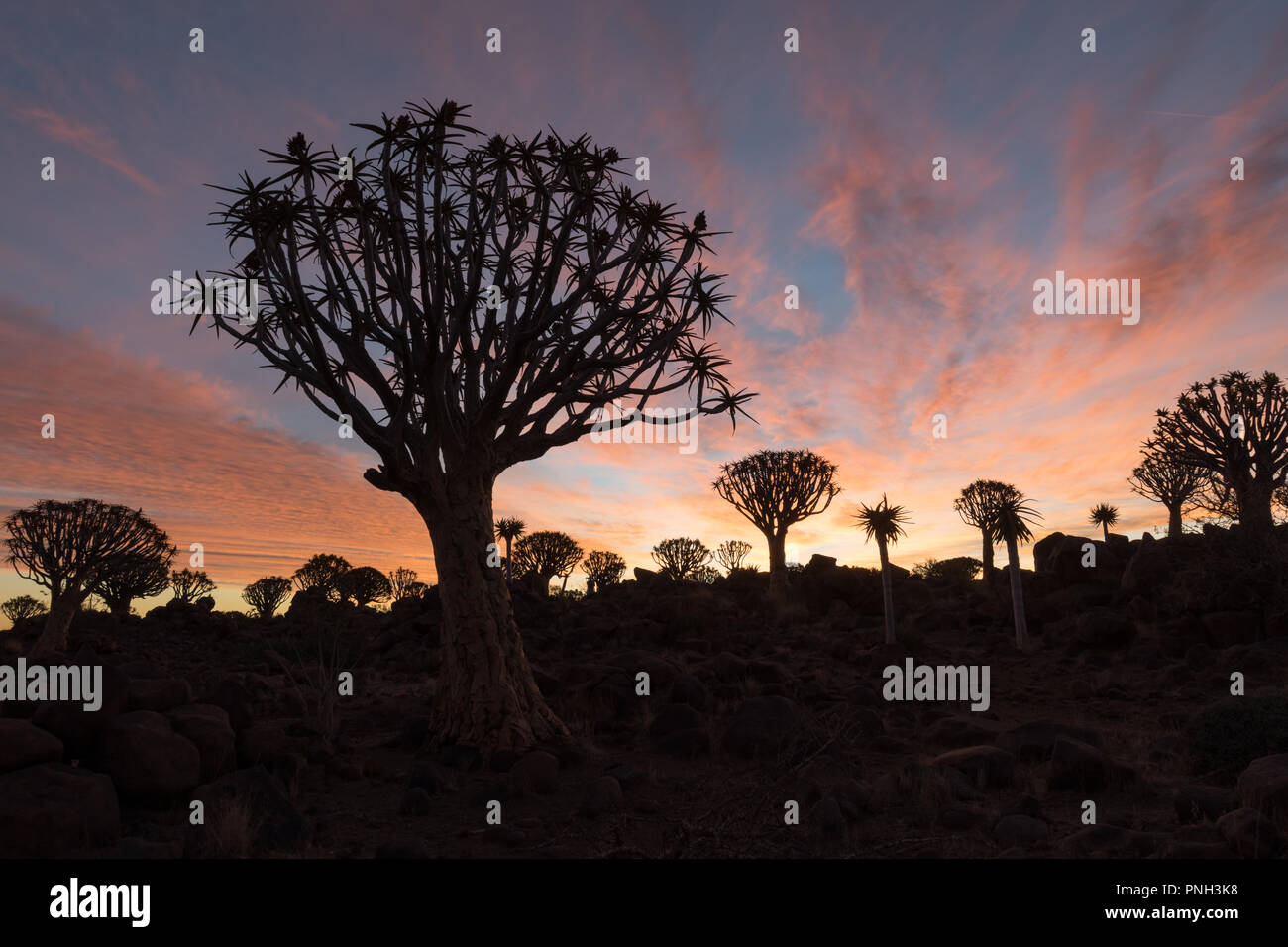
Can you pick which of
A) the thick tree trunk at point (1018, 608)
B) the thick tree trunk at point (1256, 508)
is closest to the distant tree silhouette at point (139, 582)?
the thick tree trunk at point (1018, 608)

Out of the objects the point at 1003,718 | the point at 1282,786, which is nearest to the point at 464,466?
the point at 1282,786

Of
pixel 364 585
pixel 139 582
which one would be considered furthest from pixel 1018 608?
pixel 364 585

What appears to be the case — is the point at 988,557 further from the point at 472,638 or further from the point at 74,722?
the point at 74,722

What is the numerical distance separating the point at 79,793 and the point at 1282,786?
1059cm

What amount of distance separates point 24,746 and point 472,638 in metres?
4.60

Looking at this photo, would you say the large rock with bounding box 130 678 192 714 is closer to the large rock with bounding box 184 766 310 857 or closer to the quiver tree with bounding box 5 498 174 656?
the large rock with bounding box 184 766 310 857

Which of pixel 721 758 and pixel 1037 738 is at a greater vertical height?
pixel 1037 738

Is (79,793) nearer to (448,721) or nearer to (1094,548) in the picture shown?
(448,721)

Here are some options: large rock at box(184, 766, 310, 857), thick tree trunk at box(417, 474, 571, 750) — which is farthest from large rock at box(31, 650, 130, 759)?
thick tree trunk at box(417, 474, 571, 750)

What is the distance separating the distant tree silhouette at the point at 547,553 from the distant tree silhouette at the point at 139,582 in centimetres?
1594

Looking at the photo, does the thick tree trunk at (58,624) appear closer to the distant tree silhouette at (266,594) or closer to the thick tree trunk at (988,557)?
the distant tree silhouette at (266,594)

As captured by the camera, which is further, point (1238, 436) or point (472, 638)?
point (1238, 436)

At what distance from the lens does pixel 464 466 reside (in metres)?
9.88

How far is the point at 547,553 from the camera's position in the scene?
38.2 metres
